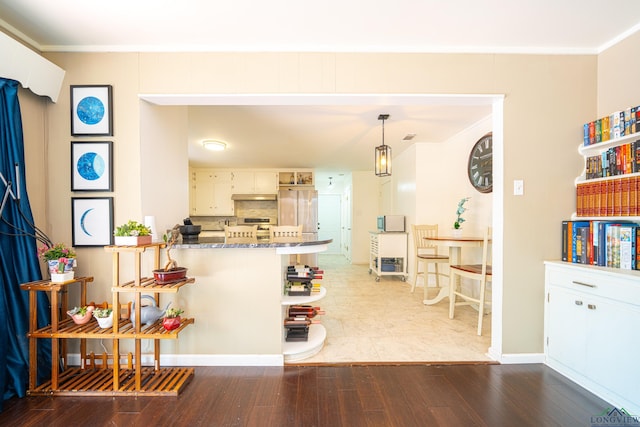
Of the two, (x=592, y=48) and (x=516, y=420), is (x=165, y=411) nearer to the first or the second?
(x=516, y=420)

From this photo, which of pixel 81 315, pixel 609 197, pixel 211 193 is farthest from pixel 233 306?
pixel 211 193

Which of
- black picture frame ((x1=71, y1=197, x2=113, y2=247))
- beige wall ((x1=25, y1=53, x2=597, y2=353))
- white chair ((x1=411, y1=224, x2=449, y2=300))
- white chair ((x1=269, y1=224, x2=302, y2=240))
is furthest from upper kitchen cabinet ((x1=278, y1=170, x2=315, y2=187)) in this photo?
black picture frame ((x1=71, y1=197, x2=113, y2=247))

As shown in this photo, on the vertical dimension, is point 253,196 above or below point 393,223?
above

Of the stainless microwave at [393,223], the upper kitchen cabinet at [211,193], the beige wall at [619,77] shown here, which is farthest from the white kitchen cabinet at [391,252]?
the upper kitchen cabinet at [211,193]

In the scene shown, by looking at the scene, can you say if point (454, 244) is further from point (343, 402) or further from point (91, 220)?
point (91, 220)

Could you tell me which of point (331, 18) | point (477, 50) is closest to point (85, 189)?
point (331, 18)

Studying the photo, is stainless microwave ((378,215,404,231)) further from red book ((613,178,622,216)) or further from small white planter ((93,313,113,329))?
small white planter ((93,313,113,329))

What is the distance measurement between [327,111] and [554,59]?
6.38 ft

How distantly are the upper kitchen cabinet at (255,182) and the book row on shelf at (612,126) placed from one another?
521 cm

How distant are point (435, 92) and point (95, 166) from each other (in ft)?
8.53

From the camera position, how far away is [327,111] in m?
3.00

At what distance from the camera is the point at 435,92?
6.77 feet

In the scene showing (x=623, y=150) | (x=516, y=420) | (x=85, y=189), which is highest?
(x=623, y=150)

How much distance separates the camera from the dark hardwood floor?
1.50m
